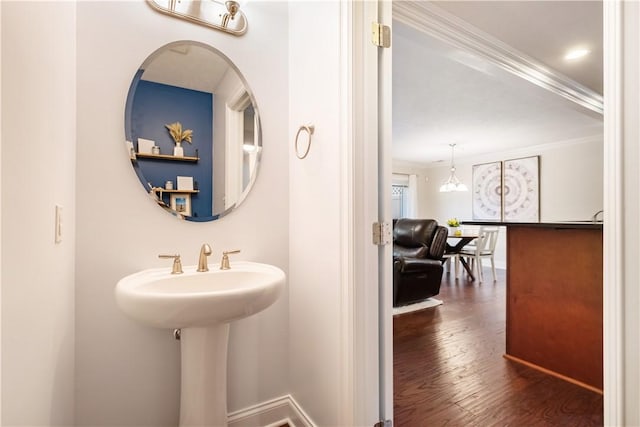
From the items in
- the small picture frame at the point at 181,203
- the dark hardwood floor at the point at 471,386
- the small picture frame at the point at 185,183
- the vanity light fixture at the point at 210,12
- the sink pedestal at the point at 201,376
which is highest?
the vanity light fixture at the point at 210,12

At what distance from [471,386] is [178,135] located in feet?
7.21

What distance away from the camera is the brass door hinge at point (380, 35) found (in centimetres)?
120

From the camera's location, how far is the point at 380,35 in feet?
3.99

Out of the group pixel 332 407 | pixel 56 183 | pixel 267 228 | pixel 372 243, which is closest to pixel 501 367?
pixel 332 407

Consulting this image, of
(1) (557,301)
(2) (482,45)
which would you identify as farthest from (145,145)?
(1) (557,301)

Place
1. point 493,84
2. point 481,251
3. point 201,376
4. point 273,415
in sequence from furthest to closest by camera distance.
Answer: point 481,251 → point 493,84 → point 273,415 → point 201,376

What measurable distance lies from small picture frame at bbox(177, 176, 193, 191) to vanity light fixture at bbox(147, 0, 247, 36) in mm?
718

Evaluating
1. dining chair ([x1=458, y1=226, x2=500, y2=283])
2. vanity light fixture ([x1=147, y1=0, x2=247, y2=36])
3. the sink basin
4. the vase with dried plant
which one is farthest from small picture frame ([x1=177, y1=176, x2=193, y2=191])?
dining chair ([x1=458, y1=226, x2=500, y2=283])

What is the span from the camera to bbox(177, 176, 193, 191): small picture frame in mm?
1367

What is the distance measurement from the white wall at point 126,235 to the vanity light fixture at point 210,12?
3 centimetres

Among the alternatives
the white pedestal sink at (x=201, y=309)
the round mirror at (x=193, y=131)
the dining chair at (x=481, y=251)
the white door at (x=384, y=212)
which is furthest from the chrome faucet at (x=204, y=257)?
the dining chair at (x=481, y=251)

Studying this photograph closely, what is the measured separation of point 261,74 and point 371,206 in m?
0.92

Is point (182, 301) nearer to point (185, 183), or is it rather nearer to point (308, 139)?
point (185, 183)

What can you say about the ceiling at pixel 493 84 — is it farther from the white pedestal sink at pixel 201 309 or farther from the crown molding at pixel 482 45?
the white pedestal sink at pixel 201 309
